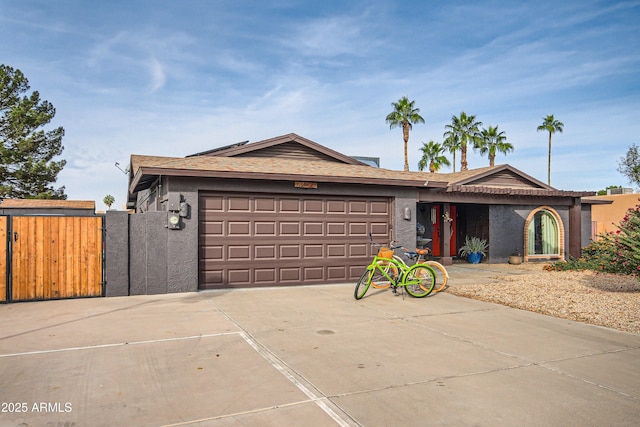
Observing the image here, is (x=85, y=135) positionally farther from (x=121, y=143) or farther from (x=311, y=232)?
(x=311, y=232)

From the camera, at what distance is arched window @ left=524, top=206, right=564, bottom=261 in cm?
1766

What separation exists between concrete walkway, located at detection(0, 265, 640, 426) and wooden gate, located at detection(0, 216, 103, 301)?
854mm

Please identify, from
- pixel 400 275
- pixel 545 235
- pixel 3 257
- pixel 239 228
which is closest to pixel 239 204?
pixel 239 228

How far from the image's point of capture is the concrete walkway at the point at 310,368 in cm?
359

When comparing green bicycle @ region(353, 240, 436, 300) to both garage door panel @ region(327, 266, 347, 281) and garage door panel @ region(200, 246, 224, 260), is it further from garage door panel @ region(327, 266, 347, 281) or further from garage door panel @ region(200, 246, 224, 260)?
garage door panel @ region(200, 246, 224, 260)

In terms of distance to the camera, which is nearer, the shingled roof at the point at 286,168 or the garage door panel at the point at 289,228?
the shingled roof at the point at 286,168

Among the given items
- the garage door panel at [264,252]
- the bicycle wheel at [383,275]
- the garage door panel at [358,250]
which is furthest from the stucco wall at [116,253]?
the garage door panel at [358,250]

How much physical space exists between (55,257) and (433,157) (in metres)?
35.7

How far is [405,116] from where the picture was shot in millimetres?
38562

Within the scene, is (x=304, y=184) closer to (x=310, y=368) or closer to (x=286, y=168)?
(x=286, y=168)

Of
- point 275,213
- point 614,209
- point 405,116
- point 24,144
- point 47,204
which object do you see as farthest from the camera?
point 405,116

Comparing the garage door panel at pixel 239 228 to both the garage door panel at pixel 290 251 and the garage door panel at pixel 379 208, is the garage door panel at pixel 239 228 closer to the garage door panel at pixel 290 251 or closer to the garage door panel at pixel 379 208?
the garage door panel at pixel 290 251

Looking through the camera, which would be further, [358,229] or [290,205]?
[358,229]

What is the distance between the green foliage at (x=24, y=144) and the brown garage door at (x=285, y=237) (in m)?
19.0
